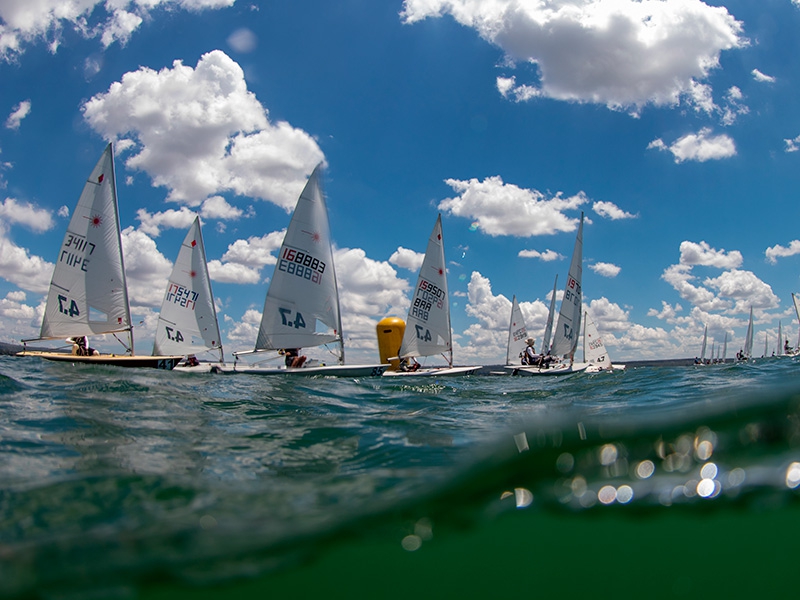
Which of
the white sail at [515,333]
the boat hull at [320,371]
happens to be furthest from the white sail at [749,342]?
the boat hull at [320,371]

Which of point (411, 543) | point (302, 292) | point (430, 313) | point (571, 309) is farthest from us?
point (571, 309)

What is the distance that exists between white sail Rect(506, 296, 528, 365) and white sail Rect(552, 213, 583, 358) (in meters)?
11.0

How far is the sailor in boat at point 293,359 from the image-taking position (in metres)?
21.6

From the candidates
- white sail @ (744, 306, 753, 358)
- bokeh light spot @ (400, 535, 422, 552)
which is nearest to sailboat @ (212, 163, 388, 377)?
bokeh light spot @ (400, 535, 422, 552)

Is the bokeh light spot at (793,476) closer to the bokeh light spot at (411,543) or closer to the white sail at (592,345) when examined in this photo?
the bokeh light spot at (411,543)

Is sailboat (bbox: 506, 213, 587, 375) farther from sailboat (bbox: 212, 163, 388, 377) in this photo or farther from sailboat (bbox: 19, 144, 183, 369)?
sailboat (bbox: 19, 144, 183, 369)

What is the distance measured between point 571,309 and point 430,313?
988 cm

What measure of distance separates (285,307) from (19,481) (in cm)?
2050

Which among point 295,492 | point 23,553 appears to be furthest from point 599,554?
point 23,553

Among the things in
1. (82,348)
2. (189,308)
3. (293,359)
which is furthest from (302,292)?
(82,348)

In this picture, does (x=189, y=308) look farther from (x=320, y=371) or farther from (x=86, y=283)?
(x=320, y=371)

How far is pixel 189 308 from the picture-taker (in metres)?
26.8

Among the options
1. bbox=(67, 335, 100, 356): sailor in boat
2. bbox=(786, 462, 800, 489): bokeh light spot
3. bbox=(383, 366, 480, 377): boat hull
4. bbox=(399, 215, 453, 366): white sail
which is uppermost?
bbox=(399, 215, 453, 366): white sail

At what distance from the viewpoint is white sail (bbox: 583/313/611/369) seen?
34250 mm
